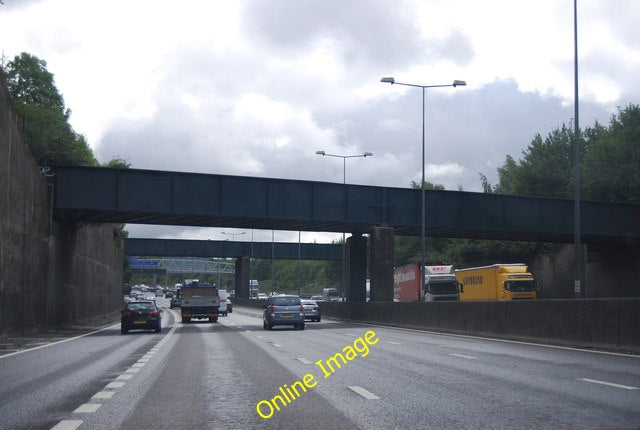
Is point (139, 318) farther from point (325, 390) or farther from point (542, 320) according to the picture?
point (325, 390)

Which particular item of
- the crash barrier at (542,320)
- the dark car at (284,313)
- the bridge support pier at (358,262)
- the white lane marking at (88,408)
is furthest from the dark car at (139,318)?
the white lane marking at (88,408)

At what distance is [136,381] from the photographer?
13.8m

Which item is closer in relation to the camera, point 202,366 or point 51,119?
point 202,366

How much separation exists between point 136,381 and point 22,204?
21.0m

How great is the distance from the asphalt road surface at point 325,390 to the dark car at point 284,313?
17.4 meters

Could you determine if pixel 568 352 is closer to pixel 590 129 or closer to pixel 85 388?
pixel 85 388

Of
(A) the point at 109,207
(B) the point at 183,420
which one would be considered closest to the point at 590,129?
(A) the point at 109,207

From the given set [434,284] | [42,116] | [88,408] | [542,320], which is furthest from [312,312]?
[88,408]

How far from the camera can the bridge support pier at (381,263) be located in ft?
152

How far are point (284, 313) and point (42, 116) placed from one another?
4002 cm

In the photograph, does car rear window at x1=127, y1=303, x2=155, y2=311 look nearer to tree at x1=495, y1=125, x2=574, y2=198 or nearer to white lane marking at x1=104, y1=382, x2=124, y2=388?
white lane marking at x1=104, y1=382, x2=124, y2=388

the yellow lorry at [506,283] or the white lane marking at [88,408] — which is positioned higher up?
the yellow lorry at [506,283]

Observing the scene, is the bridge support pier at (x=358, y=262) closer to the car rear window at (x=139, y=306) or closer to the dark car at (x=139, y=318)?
the car rear window at (x=139, y=306)

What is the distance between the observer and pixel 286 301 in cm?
3916
